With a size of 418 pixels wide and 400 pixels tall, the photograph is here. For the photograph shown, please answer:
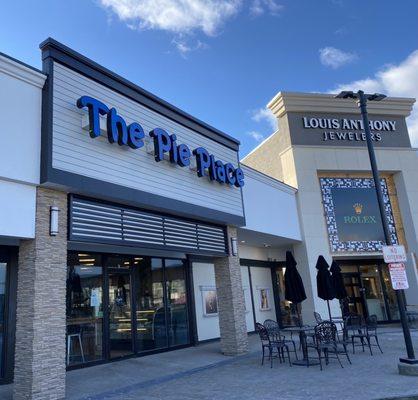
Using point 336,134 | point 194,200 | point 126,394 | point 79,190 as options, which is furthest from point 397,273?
point 336,134

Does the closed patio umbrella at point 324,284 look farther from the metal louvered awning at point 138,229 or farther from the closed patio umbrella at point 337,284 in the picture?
the metal louvered awning at point 138,229

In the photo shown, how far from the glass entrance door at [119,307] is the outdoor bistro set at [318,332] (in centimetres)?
386

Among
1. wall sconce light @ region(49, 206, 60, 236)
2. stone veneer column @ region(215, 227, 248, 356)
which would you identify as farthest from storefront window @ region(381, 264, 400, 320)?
wall sconce light @ region(49, 206, 60, 236)

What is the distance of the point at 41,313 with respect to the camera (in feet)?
25.6

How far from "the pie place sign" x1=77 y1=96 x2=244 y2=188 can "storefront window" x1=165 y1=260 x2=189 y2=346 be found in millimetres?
3718

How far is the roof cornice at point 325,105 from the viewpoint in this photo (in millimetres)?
20484

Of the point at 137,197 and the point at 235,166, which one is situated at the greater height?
the point at 235,166

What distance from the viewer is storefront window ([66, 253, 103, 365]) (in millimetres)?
11266

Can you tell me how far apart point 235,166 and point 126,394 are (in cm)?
817

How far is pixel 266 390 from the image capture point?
27.2 feet

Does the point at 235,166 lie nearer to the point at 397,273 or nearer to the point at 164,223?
the point at 164,223

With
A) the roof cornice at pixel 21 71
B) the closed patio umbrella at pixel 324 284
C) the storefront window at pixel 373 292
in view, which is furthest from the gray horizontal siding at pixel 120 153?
the storefront window at pixel 373 292

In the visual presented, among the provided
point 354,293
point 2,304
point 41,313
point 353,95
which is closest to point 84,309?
point 2,304

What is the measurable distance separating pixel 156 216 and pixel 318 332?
5.03m
